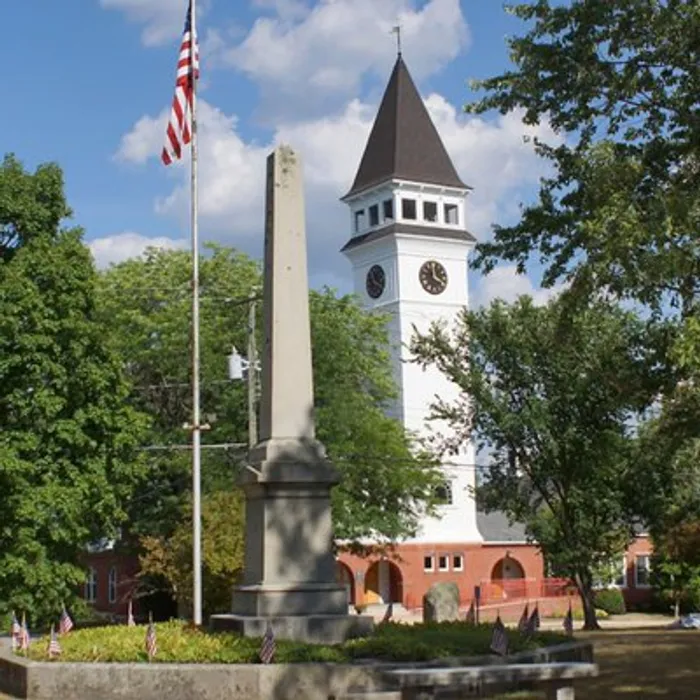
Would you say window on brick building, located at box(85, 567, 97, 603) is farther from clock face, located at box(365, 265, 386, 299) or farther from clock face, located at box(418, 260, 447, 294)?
clock face, located at box(418, 260, 447, 294)

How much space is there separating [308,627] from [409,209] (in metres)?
60.5

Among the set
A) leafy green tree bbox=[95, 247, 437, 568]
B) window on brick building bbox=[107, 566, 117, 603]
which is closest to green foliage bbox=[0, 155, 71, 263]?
leafy green tree bbox=[95, 247, 437, 568]

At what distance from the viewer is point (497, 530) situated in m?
69.9

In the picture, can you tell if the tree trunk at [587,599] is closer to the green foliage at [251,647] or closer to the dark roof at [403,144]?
the green foliage at [251,647]

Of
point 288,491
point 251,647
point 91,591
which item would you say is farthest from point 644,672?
point 91,591

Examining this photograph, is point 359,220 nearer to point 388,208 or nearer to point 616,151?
point 388,208

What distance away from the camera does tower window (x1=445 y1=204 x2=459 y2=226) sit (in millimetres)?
76562

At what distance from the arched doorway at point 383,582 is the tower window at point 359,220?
21.2 m

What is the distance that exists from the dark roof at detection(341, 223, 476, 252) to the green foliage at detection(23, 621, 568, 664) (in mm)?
57232

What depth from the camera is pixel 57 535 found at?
3111 cm

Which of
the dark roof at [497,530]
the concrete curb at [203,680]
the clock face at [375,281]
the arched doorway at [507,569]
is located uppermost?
the clock face at [375,281]

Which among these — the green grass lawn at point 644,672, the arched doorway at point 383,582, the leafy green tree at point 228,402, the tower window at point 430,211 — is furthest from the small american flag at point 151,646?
the tower window at point 430,211

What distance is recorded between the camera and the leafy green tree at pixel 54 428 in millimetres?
30938

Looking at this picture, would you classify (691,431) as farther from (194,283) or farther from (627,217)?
(194,283)
